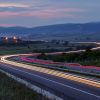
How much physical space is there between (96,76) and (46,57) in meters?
59.6

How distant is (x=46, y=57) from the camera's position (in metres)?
96.1

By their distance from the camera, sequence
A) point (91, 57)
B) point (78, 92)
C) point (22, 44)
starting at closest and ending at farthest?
point (78, 92), point (91, 57), point (22, 44)

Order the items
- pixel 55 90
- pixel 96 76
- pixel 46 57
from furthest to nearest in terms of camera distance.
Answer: pixel 46 57
pixel 96 76
pixel 55 90

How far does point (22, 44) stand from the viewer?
639 ft

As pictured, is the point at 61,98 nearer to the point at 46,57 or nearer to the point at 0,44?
the point at 46,57

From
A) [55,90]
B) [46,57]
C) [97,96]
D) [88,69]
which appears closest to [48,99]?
[97,96]

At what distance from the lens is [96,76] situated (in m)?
36.6

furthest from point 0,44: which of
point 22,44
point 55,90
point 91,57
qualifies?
point 55,90

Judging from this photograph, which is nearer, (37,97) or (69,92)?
(37,97)

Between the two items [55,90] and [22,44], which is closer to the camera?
[55,90]

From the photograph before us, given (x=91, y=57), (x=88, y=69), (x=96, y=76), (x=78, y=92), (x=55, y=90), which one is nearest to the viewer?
(x=78, y=92)

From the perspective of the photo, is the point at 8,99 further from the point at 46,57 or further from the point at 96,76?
the point at 46,57

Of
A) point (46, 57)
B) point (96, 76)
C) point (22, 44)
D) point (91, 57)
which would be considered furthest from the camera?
point (22, 44)

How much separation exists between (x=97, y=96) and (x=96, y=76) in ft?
50.9
